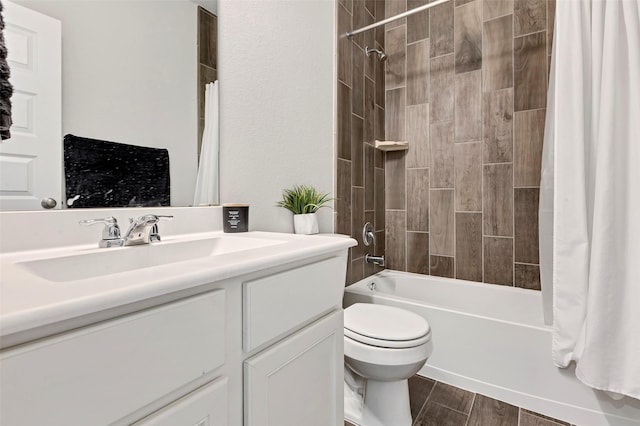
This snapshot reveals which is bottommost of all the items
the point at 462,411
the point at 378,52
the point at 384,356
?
the point at 462,411

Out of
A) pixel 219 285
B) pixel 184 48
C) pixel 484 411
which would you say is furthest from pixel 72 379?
pixel 484 411

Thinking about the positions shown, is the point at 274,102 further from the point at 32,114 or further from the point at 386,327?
the point at 386,327

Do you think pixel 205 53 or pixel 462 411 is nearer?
pixel 205 53

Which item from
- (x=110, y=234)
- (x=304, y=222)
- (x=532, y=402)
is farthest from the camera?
(x=304, y=222)

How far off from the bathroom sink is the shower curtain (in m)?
1.30

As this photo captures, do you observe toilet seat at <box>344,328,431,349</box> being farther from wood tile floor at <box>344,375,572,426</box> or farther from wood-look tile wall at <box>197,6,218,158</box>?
wood-look tile wall at <box>197,6,218,158</box>

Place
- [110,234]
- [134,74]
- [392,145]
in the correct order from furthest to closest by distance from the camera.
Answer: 1. [392,145]
2. [134,74]
3. [110,234]

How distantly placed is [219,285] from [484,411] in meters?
1.50

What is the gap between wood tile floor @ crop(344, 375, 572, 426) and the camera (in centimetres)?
138

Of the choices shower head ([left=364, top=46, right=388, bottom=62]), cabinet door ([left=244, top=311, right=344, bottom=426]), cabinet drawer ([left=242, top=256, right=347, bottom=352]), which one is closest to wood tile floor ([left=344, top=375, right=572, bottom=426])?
cabinet door ([left=244, top=311, right=344, bottom=426])

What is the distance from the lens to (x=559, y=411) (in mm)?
1390

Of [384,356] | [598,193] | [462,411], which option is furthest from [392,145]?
[462,411]

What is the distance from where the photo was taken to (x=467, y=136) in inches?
85.4

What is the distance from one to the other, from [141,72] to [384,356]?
1.33 metres
